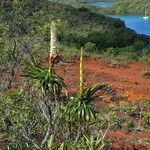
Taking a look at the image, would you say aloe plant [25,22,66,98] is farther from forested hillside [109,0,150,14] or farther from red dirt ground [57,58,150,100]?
forested hillside [109,0,150,14]

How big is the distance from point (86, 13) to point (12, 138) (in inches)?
1882

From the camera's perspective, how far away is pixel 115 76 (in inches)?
989

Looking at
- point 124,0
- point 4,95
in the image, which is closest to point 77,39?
point 4,95

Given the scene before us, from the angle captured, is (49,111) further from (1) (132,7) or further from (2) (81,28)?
(1) (132,7)

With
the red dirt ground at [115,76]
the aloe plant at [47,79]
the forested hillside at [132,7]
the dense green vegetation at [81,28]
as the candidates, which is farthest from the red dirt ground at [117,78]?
the forested hillside at [132,7]

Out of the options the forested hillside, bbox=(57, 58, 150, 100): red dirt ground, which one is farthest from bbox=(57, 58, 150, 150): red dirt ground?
the forested hillside

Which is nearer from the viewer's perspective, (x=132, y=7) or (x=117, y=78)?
(x=117, y=78)

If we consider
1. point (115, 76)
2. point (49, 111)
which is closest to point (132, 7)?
point (115, 76)

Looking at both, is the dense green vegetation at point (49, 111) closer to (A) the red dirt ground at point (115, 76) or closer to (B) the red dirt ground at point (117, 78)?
(B) the red dirt ground at point (117, 78)

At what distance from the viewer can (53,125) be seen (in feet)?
39.7

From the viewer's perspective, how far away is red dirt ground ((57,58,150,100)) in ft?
73.3

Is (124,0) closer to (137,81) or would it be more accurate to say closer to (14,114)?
(137,81)

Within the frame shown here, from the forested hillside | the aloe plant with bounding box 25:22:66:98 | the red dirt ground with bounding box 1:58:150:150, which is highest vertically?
the forested hillside

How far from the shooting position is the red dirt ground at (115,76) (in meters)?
22.3
